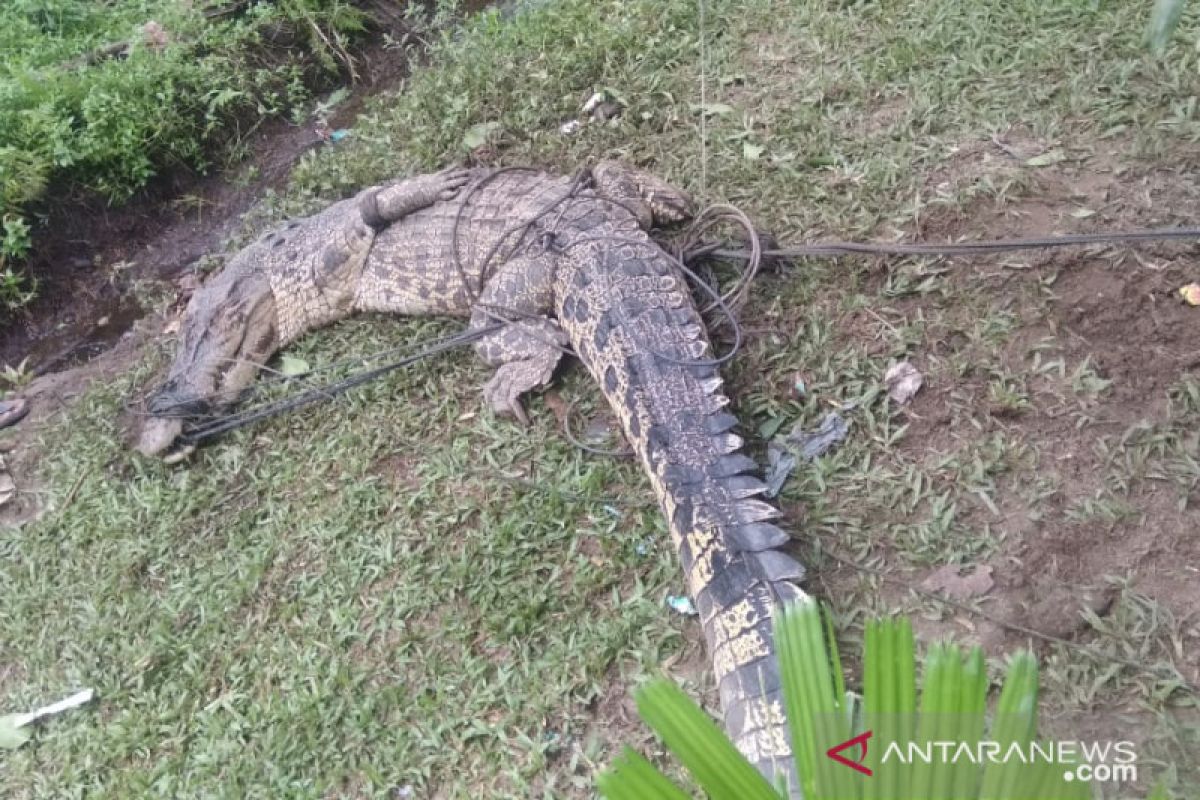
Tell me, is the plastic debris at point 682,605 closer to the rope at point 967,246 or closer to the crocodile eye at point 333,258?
the rope at point 967,246

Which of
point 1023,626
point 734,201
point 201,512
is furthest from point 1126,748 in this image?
point 201,512

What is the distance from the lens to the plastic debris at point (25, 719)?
11.0 feet

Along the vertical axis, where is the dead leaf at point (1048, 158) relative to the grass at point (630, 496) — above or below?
above

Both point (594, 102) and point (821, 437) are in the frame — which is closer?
point (821, 437)

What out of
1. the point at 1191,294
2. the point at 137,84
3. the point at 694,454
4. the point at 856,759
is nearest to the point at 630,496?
the point at 694,454

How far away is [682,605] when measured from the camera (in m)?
2.97

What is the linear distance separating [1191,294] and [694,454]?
6.17 ft

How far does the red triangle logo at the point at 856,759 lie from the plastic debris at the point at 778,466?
2.14 m

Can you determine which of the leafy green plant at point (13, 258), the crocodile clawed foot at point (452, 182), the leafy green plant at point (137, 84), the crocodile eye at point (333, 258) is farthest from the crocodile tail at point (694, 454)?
the leafy green plant at point (13, 258)

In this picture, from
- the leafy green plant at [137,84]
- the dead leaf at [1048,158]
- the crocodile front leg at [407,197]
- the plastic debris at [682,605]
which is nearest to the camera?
the plastic debris at [682,605]

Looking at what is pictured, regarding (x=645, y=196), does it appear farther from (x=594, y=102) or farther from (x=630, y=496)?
(x=630, y=496)

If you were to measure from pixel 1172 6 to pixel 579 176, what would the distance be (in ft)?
8.85

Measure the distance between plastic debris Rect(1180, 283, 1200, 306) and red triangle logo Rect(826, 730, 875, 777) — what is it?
289 centimetres

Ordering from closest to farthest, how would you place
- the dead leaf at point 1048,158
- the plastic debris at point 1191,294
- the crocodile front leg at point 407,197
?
the plastic debris at point 1191,294 < the dead leaf at point 1048,158 < the crocodile front leg at point 407,197
